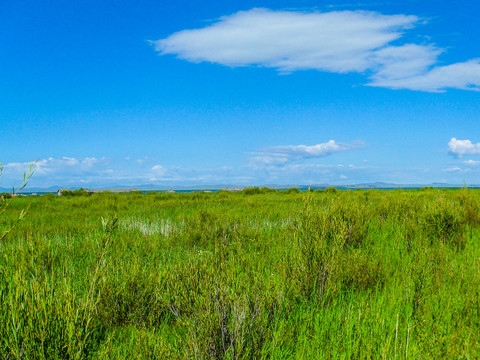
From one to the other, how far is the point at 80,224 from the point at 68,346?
Answer: 9048mm

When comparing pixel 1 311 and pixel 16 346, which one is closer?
pixel 16 346

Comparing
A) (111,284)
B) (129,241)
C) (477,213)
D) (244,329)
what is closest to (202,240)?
(129,241)

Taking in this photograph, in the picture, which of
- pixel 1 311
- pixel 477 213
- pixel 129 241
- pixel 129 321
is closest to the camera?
pixel 1 311

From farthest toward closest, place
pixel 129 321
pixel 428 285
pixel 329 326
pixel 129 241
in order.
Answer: pixel 129 241 → pixel 428 285 → pixel 129 321 → pixel 329 326

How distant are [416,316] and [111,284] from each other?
323 cm

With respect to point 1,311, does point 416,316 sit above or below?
below

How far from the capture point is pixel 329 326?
3.49m

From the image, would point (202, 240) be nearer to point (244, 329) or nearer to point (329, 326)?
point (329, 326)

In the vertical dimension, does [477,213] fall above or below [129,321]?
above

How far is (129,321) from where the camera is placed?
148 inches

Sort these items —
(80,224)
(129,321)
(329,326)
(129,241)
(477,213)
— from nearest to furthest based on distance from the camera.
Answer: (329,326)
(129,321)
(129,241)
(477,213)
(80,224)

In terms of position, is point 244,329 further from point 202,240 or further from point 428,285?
point 202,240

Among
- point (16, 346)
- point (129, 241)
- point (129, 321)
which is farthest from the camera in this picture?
point (129, 241)

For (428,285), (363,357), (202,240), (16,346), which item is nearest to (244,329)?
A: (363,357)
